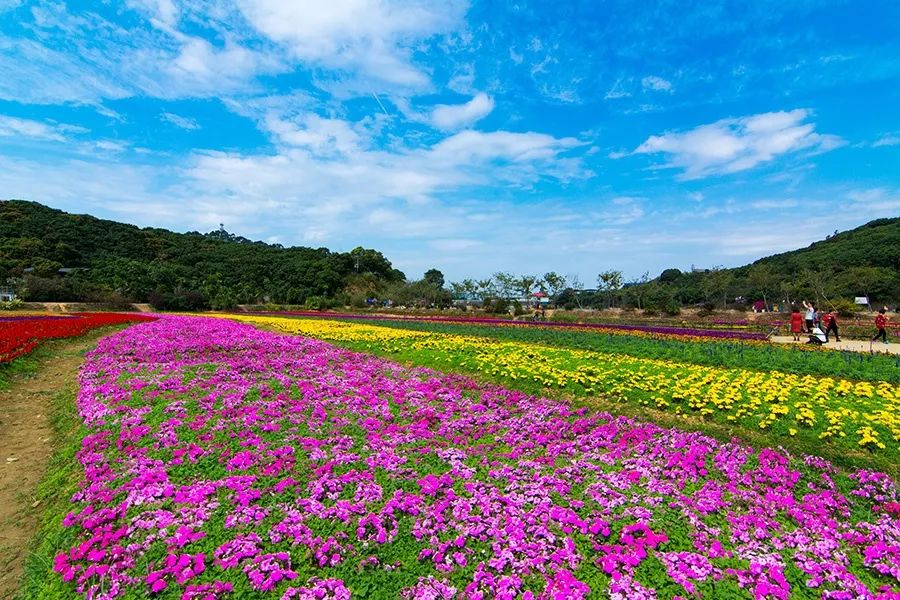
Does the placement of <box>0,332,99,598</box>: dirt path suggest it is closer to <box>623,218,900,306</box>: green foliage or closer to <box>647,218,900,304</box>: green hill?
<box>623,218,900,306</box>: green foliage

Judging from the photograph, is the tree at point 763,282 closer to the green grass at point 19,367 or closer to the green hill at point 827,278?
the green hill at point 827,278

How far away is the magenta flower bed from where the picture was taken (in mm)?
3773

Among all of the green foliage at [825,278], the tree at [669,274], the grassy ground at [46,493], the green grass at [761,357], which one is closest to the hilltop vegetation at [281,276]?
the green foliage at [825,278]

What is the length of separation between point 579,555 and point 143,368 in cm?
1157

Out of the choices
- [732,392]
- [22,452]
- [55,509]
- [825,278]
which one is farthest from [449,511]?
[825,278]

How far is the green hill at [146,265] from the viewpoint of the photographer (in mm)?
51000

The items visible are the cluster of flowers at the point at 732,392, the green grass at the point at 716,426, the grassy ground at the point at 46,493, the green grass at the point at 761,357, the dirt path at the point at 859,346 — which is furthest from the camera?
the dirt path at the point at 859,346

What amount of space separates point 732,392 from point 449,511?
622cm

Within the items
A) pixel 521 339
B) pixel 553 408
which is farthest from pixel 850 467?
Result: pixel 521 339

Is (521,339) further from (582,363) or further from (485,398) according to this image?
(485,398)

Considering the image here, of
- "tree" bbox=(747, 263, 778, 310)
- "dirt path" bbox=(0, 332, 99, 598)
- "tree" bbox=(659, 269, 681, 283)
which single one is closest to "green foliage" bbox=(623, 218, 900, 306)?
"tree" bbox=(747, 263, 778, 310)

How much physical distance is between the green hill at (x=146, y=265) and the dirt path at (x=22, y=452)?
1685 inches

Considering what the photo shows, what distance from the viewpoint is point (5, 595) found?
3.80m

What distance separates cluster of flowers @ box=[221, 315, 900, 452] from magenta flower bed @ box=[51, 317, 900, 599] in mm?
1142
